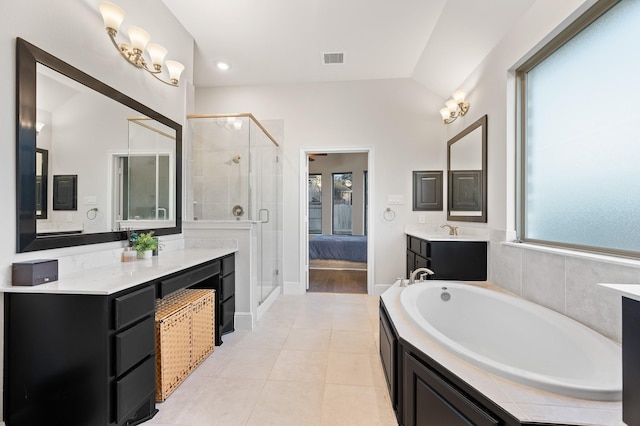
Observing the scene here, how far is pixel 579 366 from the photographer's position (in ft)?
4.26

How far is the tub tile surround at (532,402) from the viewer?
0.83 m

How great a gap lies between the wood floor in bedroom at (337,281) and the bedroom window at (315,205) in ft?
8.31

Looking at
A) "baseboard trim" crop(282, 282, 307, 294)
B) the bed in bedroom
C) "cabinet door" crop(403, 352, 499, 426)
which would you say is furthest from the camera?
the bed in bedroom

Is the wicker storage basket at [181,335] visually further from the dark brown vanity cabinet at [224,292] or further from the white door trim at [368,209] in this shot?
the white door trim at [368,209]

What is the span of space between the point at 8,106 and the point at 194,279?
1310 millimetres

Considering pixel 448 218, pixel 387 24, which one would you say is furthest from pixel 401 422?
pixel 387 24

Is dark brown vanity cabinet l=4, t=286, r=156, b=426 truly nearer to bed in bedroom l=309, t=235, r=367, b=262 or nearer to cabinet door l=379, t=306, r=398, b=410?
cabinet door l=379, t=306, r=398, b=410

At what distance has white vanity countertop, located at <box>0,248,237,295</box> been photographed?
4.06 feet

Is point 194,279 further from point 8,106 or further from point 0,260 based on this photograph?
point 8,106

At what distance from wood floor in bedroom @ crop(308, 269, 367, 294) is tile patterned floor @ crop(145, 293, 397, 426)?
1.17 m

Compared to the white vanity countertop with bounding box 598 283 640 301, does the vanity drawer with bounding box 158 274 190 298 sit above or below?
below

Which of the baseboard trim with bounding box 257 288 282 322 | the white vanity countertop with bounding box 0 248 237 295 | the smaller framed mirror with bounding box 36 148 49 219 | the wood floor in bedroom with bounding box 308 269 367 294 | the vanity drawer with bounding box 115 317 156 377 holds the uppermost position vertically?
the smaller framed mirror with bounding box 36 148 49 219

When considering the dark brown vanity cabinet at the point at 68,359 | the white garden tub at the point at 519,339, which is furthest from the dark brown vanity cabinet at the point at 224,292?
the white garden tub at the point at 519,339

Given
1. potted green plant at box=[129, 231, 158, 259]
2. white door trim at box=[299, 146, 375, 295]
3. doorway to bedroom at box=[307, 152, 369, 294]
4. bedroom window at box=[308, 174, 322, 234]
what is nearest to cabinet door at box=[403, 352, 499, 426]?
A: potted green plant at box=[129, 231, 158, 259]
